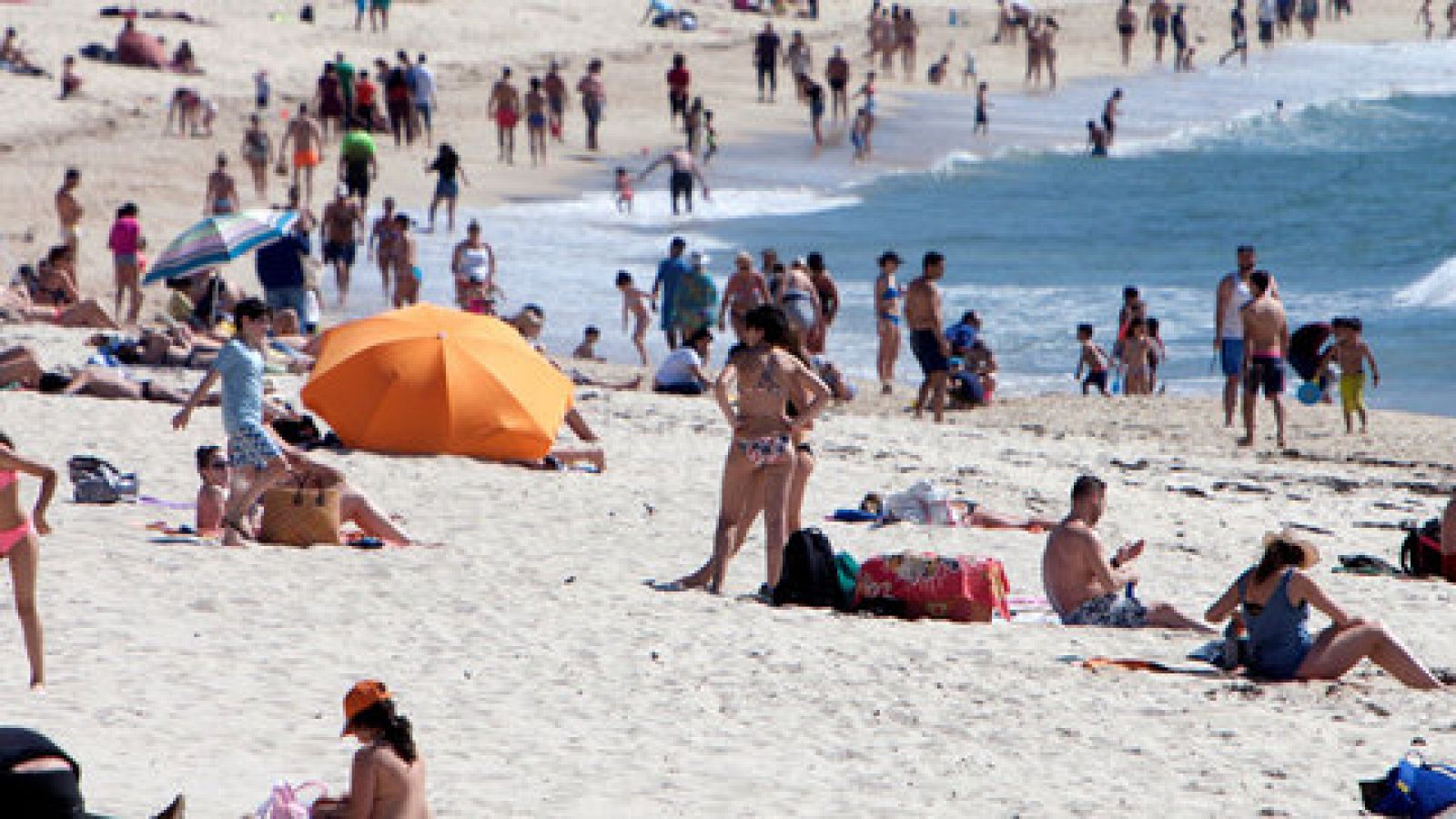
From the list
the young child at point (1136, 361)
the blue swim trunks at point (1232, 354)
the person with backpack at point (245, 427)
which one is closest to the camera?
the person with backpack at point (245, 427)

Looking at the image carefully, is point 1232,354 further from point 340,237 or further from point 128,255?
point 128,255

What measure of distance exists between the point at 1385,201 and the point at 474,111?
13287 millimetres

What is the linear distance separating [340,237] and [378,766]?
15.4 meters

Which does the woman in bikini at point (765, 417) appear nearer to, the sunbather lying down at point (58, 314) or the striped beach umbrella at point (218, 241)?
the striped beach umbrella at point (218, 241)

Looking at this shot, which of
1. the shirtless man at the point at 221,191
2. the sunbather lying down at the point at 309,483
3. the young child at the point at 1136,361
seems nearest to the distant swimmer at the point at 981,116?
the shirtless man at the point at 221,191

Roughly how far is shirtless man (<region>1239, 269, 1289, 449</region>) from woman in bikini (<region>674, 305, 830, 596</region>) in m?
6.22

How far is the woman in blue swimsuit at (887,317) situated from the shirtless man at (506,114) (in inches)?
517

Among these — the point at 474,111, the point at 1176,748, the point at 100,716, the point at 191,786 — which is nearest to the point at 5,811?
the point at 191,786

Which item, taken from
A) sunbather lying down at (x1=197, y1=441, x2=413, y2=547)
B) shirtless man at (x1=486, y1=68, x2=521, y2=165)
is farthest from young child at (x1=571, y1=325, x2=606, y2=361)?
shirtless man at (x1=486, y1=68, x2=521, y2=165)

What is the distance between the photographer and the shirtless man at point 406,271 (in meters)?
19.1

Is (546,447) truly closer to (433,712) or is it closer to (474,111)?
(433,712)

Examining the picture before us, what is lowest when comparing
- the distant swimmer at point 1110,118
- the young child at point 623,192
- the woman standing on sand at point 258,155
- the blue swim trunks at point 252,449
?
the blue swim trunks at point 252,449

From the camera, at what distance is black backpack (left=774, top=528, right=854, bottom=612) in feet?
28.8

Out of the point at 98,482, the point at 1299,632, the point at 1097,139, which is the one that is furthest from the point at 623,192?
the point at 1299,632
